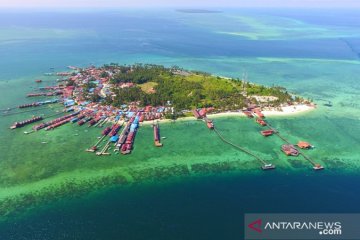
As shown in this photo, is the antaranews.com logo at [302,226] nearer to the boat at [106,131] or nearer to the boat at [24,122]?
the boat at [106,131]

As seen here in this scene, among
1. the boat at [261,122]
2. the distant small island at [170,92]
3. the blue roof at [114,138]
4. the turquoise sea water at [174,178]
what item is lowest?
the turquoise sea water at [174,178]

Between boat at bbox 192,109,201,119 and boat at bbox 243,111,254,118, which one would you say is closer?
boat at bbox 192,109,201,119

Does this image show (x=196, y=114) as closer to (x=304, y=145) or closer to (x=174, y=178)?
(x=174, y=178)

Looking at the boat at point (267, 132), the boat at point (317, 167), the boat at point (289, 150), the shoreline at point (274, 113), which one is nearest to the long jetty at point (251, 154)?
the boat at point (289, 150)

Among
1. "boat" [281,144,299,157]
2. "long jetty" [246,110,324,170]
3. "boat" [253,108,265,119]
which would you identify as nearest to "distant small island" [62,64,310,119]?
"boat" [253,108,265,119]

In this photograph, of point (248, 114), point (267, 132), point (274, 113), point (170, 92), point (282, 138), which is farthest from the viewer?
point (170, 92)

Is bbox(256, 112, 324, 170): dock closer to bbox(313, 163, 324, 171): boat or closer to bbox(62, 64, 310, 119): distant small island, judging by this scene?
bbox(313, 163, 324, 171): boat

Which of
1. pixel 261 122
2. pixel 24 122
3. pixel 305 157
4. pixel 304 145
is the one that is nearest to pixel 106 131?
pixel 24 122
